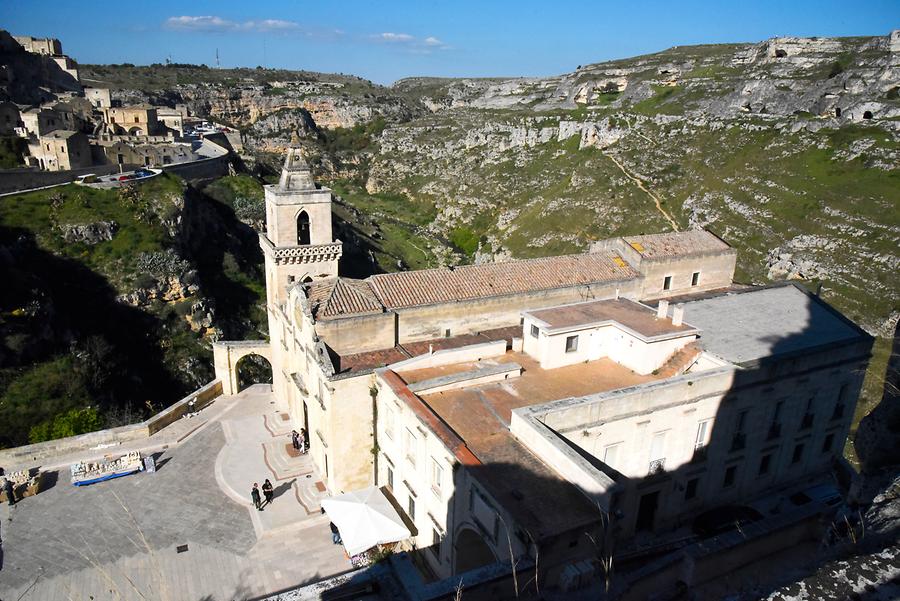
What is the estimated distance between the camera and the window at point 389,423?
2081cm

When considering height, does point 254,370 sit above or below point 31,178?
below

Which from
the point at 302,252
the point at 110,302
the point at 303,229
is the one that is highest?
the point at 303,229

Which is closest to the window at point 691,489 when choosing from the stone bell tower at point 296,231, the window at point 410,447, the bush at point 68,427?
the window at point 410,447

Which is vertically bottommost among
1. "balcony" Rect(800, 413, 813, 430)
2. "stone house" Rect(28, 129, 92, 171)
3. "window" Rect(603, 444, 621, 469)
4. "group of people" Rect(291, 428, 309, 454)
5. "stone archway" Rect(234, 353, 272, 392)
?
"stone archway" Rect(234, 353, 272, 392)

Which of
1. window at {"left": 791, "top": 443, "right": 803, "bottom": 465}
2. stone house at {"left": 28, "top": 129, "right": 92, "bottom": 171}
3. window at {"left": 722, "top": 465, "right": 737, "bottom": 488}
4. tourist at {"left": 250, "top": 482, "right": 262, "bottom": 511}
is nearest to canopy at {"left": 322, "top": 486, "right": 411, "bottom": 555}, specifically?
tourist at {"left": 250, "top": 482, "right": 262, "bottom": 511}

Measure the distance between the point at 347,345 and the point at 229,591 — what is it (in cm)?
952

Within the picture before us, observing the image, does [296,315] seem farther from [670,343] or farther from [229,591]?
[670,343]

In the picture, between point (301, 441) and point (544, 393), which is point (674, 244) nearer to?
point (544, 393)

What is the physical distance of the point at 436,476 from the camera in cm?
1781

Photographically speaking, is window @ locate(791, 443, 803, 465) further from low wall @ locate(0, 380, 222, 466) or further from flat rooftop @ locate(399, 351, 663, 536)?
low wall @ locate(0, 380, 222, 466)

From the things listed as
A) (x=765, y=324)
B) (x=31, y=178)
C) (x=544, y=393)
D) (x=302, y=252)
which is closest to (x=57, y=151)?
(x=31, y=178)

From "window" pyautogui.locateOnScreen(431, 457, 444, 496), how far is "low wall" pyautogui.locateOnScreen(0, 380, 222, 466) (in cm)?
1704

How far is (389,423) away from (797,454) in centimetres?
1696

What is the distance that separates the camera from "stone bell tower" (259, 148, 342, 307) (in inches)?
1065
